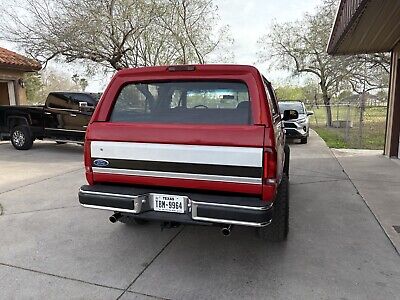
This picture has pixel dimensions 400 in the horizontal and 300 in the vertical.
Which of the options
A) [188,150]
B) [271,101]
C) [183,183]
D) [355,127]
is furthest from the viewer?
[355,127]

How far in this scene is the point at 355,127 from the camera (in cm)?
1922

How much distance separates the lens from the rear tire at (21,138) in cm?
1060

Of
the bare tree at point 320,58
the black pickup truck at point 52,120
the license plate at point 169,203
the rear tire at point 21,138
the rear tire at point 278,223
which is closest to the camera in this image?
the license plate at point 169,203

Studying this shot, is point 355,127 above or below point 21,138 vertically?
below

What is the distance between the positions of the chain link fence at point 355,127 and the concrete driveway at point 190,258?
8231 mm

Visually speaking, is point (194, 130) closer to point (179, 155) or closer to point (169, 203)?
point (179, 155)

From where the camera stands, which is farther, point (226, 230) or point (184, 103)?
point (184, 103)

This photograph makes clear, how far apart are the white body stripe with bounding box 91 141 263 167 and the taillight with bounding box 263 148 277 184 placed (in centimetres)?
5

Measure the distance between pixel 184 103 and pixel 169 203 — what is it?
3.54 ft

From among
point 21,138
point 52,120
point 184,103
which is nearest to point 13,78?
point 21,138

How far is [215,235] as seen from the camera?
402 centimetres

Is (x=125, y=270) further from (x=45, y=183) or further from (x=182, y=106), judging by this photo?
(x=45, y=183)

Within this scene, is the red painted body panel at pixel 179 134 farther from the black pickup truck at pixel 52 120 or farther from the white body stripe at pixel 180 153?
the black pickup truck at pixel 52 120

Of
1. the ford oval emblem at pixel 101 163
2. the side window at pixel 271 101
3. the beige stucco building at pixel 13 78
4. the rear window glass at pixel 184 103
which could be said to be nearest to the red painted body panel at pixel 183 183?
the ford oval emblem at pixel 101 163
